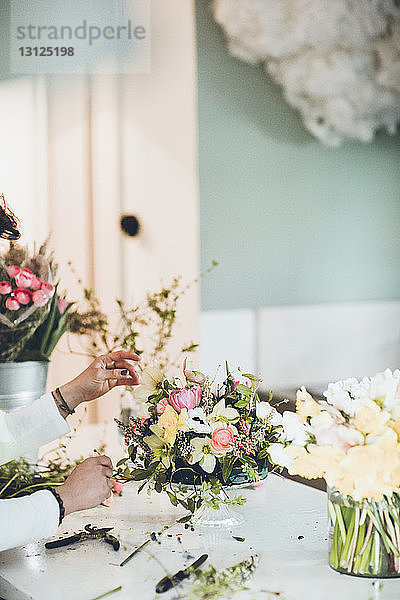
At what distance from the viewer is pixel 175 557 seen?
Result: 1477 mm

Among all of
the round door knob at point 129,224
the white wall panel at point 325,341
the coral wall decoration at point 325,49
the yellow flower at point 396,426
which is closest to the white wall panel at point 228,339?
the white wall panel at point 325,341

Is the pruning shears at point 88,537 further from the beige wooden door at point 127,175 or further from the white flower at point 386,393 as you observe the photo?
the beige wooden door at point 127,175

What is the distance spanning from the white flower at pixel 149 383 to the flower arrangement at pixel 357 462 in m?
0.36

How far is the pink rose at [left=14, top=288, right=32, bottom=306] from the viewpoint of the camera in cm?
202

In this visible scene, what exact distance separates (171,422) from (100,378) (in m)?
0.36

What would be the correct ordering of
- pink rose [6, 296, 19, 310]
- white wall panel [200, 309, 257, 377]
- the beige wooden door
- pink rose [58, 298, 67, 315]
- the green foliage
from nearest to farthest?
the green foliage
pink rose [6, 296, 19, 310]
pink rose [58, 298, 67, 315]
the beige wooden door
white wall panel [200, 309, 257, 377]

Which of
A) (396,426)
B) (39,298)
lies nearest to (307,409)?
(396,426)

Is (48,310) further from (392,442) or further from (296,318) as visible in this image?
(296,318)

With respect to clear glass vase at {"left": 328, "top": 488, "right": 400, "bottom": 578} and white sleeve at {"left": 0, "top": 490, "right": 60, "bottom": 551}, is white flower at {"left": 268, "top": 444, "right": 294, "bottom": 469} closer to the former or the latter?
clear glass vase at {"left": 328, "top": 488, "right": 400, "bottom": 578}

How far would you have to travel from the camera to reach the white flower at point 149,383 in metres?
1.69

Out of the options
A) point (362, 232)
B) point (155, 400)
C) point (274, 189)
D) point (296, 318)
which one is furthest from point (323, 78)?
point (155, 400)

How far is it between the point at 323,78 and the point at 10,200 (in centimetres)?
142

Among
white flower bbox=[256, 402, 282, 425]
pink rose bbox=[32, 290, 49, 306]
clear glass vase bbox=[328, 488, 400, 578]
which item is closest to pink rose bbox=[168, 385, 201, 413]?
white flower bbox=[256, 402, 282, 425]

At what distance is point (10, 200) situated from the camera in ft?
11.3
